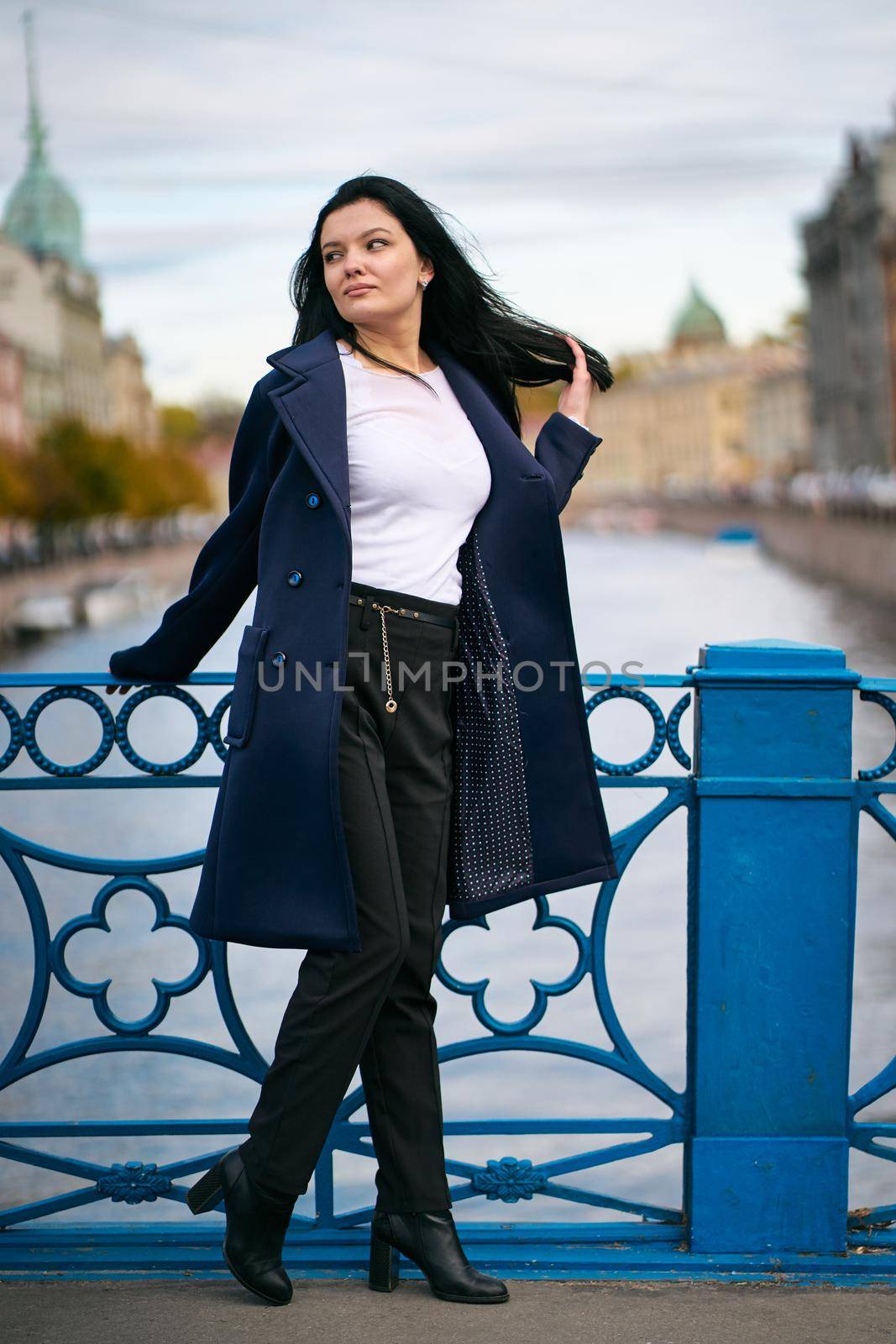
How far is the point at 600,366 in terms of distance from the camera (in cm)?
285

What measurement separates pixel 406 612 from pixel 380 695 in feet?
0.40

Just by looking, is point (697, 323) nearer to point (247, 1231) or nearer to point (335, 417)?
point (335, 417)

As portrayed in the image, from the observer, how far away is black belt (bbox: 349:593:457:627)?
248 cm

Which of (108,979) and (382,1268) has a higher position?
(108,979)

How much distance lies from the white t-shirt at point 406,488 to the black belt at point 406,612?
23 mm

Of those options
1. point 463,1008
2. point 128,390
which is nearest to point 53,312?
point 128,390

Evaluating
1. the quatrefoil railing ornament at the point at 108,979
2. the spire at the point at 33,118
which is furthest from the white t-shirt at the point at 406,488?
the spire at the point at 33,118

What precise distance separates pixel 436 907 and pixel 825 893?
0.61 meters

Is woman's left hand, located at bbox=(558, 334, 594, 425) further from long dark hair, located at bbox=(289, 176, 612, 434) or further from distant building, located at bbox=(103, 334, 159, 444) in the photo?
distant building, located at bbox=(103, 334, 159, 444)

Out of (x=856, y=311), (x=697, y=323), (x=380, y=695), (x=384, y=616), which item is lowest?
(x=380, y=695)

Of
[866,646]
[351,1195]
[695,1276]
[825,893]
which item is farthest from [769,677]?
[866,646]

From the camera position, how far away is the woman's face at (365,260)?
2.55 m

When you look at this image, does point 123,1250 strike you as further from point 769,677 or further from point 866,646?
point 866,646

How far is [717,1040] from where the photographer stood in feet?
9.02
